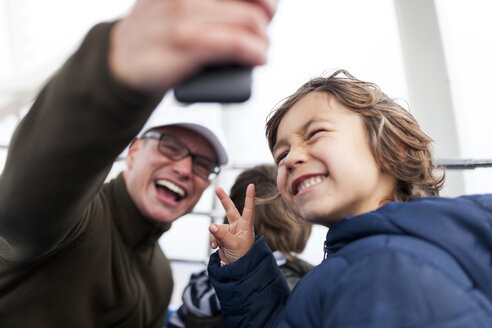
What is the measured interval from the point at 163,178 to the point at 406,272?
90 centimetres

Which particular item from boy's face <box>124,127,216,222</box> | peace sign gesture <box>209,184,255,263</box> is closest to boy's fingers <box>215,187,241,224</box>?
peace sign gesture <box>209,184,255,263</box>

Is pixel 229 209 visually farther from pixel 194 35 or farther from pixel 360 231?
pixel 194 35

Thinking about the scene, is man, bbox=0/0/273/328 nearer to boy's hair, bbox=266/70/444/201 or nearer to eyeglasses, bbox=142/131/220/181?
eyeglasses, bbox=142/131/220/181

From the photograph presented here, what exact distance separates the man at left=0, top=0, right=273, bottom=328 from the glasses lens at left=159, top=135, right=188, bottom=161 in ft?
1.21

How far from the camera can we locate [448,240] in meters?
0.51

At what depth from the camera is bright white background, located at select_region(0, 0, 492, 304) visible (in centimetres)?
172

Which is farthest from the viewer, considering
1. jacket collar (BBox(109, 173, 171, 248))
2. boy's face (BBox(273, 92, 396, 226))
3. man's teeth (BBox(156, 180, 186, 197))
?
man's teeth (BBox(156, 180, 186, 197))

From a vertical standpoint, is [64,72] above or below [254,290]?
above

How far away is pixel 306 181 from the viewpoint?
729mm

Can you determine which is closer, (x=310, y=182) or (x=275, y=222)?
(x=310, y=182)

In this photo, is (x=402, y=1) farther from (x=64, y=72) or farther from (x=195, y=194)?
(x=64, y=72)

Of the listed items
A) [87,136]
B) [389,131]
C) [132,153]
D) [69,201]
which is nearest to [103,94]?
[87,136]

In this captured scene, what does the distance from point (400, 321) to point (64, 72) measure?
504 millimetres

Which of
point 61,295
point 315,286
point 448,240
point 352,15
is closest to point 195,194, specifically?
point 61,295
